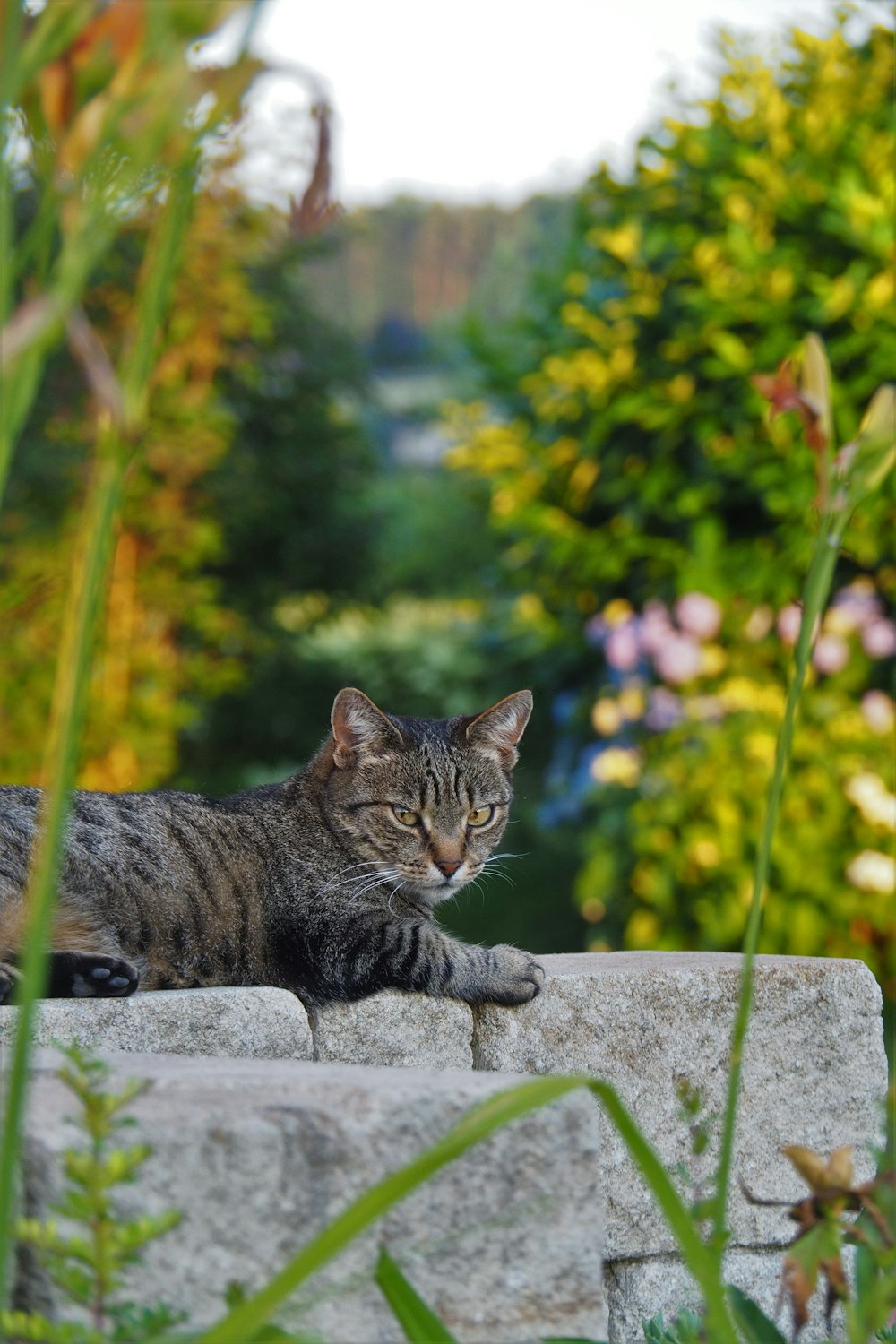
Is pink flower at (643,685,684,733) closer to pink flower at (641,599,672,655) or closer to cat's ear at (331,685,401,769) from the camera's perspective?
pink flower at (641,599,672,655)

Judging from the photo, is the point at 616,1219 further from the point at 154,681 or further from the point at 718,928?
the point at 154,681

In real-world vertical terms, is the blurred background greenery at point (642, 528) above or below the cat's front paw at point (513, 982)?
above

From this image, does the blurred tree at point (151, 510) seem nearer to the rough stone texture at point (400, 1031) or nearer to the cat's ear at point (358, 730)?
the cat's ear at point (358, 730)

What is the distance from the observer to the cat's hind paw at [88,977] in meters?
2.20

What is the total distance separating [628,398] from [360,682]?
383 centimetres

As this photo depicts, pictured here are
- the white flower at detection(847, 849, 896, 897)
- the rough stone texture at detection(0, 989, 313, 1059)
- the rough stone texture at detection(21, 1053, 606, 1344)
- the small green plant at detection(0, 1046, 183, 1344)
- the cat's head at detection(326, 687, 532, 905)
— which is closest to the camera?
the small green plant at detection(0, 1046, 183, 1344)

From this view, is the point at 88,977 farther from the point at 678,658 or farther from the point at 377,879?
the point at 678,658

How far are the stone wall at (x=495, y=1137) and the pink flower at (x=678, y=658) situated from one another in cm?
235

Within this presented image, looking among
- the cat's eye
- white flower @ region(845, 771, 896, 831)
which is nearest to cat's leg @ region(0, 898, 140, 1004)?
the cat's eye

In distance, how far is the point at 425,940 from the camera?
264cm

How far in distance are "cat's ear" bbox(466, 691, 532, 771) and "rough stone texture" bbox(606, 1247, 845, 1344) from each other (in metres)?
1.14

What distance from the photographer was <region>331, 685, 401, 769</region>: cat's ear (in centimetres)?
316

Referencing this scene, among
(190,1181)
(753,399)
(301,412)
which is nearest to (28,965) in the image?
(190,1181)

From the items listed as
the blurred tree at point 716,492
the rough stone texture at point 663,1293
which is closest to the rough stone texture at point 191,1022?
the rough stone texture at point 663,1293
